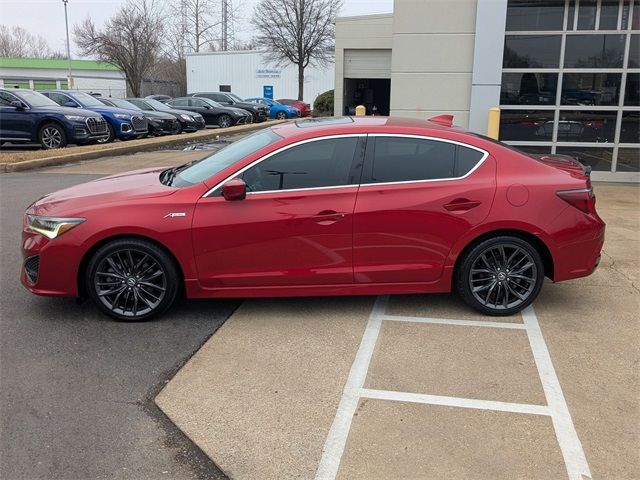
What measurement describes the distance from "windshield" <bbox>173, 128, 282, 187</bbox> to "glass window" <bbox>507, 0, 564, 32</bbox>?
7.08 metres

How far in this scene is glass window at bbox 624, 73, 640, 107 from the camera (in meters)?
10.3

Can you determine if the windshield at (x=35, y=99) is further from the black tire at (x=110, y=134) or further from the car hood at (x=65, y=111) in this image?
the black tire at (x=110, y=134)

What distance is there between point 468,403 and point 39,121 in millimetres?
15398

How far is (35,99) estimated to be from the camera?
53.4 feet

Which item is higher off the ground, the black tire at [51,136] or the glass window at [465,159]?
the glass window at [465,159]

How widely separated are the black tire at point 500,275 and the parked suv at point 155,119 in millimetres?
18504

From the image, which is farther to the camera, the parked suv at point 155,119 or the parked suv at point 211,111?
the parked suv at point 211,111

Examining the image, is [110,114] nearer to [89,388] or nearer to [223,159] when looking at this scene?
[223,159]

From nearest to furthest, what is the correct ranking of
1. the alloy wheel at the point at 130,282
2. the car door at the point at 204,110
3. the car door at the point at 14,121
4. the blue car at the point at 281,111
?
1. the alloy wheel at the point at 130,282
2. the car door at the point at 14,121
3. the car door at the point at 204,110
4. the blue car at the point at 281,111

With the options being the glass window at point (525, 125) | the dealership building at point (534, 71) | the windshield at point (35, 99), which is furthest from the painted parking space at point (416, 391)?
the windshield at point (35, 99)

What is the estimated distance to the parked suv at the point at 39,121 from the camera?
15.6 m

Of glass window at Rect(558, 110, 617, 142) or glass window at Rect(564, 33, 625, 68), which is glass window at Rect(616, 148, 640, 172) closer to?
glass window at Rect(558, 110, 617, 142)

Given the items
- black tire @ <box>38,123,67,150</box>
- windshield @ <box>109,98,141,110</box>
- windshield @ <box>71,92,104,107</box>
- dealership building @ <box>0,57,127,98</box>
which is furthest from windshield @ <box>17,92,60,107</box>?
dealership building @ <box>0,57,127,98</box>

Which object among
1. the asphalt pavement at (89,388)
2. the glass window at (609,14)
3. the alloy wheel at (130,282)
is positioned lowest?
the asphalt pavement at (89,388)
